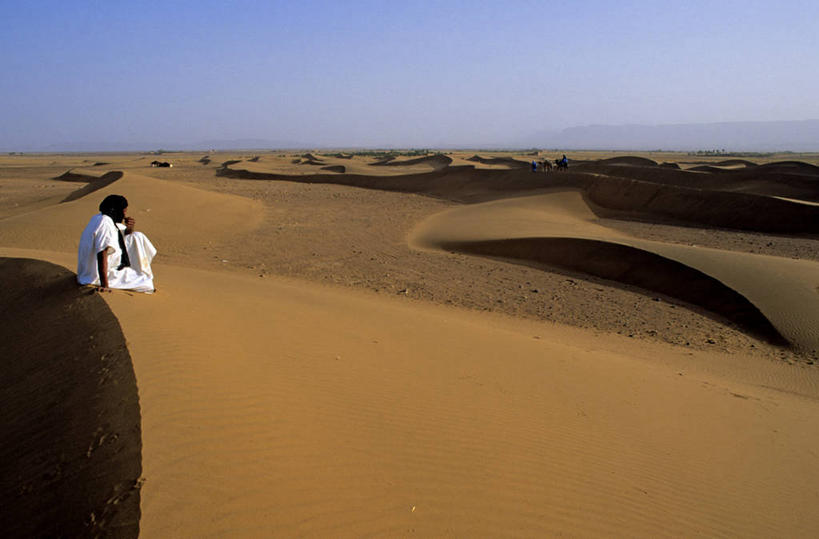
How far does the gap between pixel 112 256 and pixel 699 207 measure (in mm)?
22846

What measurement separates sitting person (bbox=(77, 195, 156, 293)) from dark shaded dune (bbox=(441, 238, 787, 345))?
990 cm

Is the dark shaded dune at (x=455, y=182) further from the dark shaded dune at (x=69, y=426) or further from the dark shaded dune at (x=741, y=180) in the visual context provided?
the dark shaded dune at (x=69, y=426)

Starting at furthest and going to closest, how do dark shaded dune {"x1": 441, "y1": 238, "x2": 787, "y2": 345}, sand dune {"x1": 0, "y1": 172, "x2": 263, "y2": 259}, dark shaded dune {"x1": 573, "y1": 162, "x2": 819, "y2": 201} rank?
dark shaded dune {"x1": 573, "y1": 162, "x2": 819, "y2": 201} → sand dune {"x1": 0, "y1": 172, "x2": 263, "y2": 259} → dark shaded dune {"x1": 441, "y1": 238, "x2": 787, "y2": 345}

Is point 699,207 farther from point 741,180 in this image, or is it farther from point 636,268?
point 636,268

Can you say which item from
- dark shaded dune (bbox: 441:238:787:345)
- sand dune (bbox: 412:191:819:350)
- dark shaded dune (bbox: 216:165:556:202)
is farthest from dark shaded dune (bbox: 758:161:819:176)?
dark shaded dune (bbox: 441:238:787:345)

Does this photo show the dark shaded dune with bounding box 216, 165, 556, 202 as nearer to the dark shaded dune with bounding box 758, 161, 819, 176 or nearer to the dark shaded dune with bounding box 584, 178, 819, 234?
the dark shaded dune with bounding box 584, 178, 819, 234

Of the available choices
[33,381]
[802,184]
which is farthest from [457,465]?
[802,184]

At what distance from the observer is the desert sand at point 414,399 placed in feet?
9.11

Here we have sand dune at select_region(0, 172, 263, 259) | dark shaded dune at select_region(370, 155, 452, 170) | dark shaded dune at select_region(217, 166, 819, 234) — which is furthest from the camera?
dark shaded dune at select_region(370, 155, 452, 170)

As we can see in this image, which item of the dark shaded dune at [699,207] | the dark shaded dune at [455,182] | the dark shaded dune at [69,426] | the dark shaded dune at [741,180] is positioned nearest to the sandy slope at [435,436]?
the dark shaded dune at [69,426]

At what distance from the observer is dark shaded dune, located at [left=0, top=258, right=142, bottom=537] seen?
2.44 meters

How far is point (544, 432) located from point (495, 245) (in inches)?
434

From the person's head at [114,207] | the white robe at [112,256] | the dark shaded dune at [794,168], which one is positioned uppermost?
the dark shaded dune at [794,168]

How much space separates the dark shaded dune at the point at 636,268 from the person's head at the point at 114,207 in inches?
399
